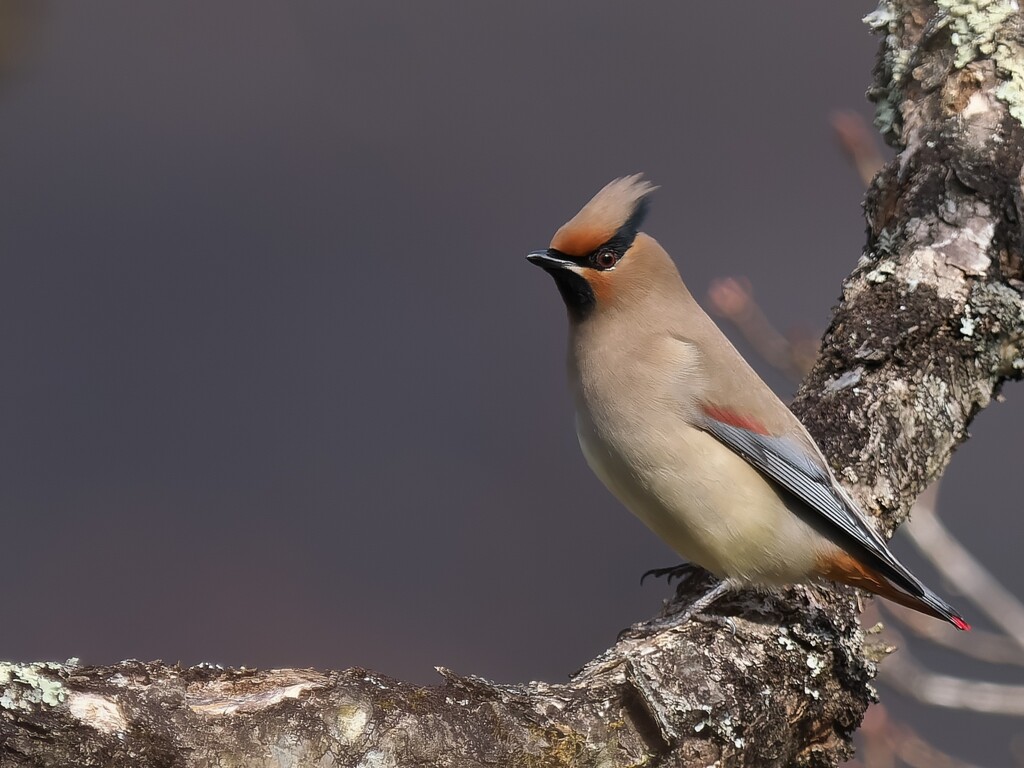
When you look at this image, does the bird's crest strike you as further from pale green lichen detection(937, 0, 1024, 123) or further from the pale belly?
pale green lichen detection(937, 0, 1024, 123)

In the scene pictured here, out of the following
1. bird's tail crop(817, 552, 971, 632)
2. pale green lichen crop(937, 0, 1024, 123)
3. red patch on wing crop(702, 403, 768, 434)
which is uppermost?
pale green lichen crop(937, 0, 1024, 123)

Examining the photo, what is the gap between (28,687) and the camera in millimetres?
1571

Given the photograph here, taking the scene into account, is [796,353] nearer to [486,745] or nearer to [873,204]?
[873,204]

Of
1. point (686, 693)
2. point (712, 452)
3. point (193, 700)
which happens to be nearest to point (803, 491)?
point (712, 452)

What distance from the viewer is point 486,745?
186cm

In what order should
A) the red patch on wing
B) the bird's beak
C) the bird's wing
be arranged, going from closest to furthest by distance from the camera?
the bird's wing
the red patch on wing
the bird's beak

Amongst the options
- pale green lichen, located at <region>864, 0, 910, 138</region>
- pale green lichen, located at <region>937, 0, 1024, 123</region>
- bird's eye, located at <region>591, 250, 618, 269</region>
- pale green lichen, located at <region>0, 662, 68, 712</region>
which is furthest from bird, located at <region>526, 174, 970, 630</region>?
pale green lichen, located at <region>0, 662, 68, 712</region>

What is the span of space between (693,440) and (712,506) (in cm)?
16

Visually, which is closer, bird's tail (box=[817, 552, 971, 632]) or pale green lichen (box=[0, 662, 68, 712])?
pale green lichen (box=[0, 662, 68, 712])

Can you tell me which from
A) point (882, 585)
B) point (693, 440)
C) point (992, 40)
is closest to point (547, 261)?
point (693, 440)

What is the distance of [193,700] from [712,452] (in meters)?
1.41

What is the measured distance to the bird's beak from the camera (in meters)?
2.94

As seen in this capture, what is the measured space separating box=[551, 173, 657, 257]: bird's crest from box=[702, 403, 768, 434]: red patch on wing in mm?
502

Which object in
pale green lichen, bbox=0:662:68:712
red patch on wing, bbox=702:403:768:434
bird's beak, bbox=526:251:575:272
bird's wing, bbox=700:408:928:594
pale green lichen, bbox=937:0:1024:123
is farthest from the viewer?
pale green lichen, bbox=937:0:1024:123
